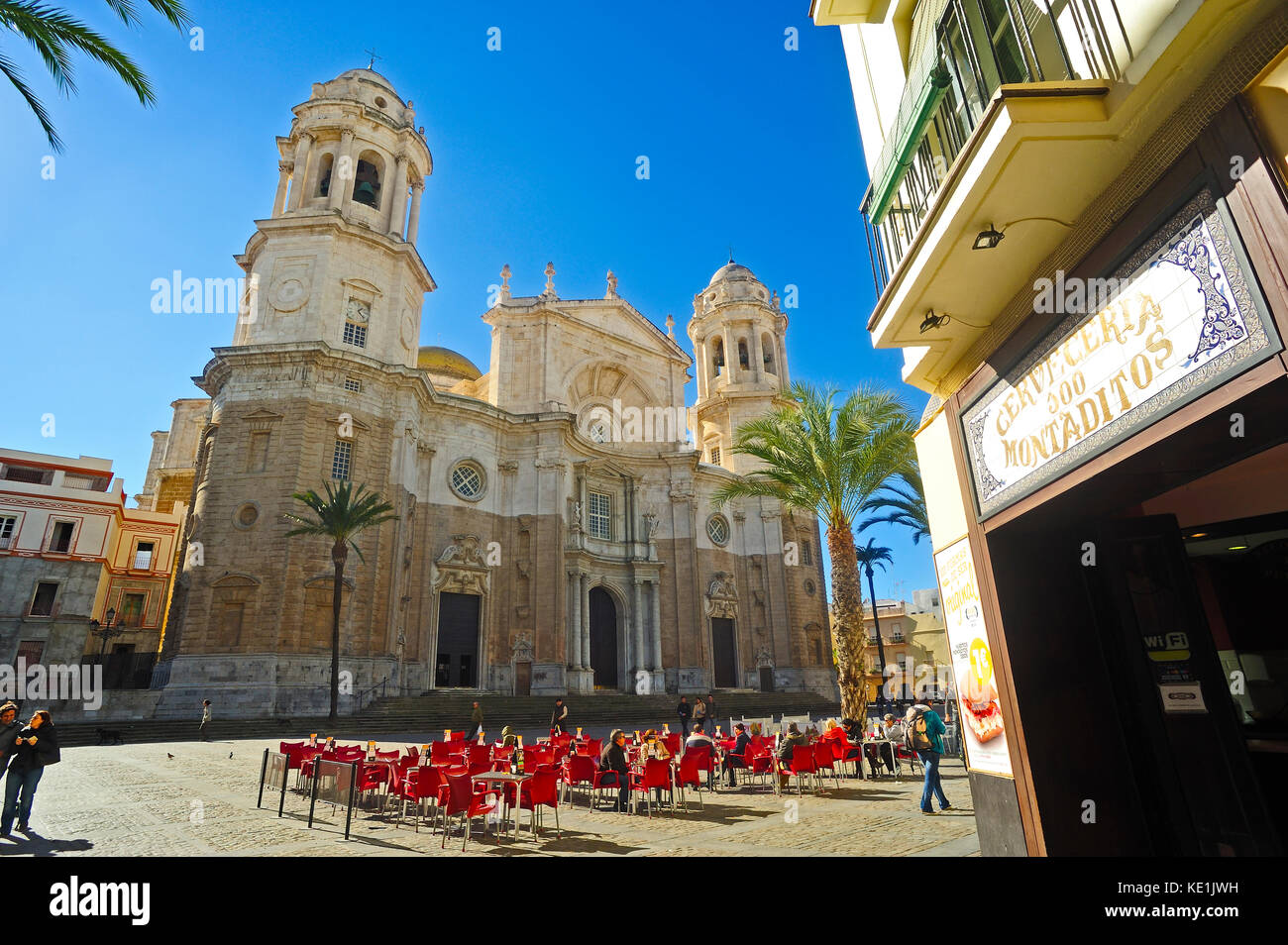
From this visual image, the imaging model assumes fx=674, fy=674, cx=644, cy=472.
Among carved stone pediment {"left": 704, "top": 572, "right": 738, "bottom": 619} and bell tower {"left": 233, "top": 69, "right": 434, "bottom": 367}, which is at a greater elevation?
A: bell tower {"left": 233, "top": 69, "right": 434, "bottom": 367}

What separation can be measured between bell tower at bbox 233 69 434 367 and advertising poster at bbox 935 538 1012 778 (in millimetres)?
27839

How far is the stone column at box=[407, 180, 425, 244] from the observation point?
116ft

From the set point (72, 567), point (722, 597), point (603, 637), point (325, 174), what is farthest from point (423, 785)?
point (72, 567)

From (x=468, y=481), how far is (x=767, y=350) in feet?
81.7

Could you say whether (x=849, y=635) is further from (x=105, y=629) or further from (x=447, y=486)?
(x=105, y=629)

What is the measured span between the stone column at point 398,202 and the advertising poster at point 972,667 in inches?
1314

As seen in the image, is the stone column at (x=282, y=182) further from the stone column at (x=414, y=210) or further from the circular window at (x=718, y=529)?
the circular window at (x=718, y=529)

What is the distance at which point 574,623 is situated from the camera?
33.8 m

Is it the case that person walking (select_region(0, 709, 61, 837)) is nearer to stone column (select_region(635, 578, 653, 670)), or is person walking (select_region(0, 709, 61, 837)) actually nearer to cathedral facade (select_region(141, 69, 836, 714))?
cathedral facade (select_region(141, 69, 836, 714))

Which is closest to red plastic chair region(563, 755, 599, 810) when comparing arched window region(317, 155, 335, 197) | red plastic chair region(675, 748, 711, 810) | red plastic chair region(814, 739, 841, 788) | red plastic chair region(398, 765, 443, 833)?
red plastic chair region(675, 748, 711, 810)

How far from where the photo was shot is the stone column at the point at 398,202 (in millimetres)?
34188

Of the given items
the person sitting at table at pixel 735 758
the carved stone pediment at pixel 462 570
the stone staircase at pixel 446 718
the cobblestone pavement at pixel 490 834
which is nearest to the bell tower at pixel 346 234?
the carved stone pediment at pixel 462 570
